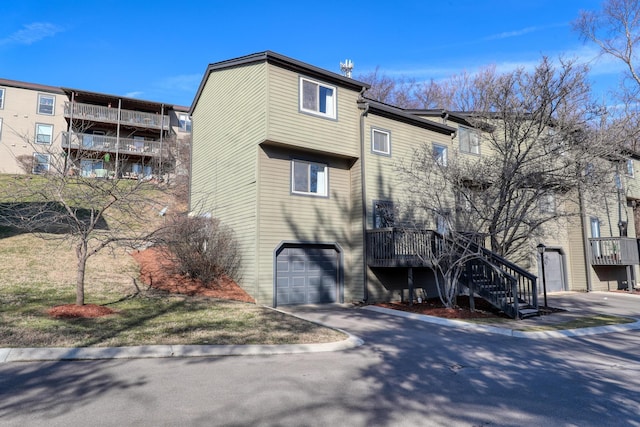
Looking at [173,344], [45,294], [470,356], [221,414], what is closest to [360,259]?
[470,356]

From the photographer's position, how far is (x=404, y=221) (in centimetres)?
1512

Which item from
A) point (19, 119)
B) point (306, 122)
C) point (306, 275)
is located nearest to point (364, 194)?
point (306, 122)

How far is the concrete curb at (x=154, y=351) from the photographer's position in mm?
6023

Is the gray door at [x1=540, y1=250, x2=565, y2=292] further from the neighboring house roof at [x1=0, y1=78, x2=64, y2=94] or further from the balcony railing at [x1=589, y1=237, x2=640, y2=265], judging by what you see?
the neighboring house roof at [x1=0, y1=78, x2=64, y2=94]

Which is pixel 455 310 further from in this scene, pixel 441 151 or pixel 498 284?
pixel 441 151

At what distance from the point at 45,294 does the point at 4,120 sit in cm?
2569

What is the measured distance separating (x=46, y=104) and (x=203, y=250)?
994 inches

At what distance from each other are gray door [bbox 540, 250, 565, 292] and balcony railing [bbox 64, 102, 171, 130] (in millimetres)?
27049

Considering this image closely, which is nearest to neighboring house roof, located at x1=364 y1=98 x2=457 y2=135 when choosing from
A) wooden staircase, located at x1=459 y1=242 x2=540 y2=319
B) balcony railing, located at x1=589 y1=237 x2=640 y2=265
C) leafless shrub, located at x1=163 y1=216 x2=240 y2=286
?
wooden staircase, located at x1=459 y1=242 x2=540 y2=319

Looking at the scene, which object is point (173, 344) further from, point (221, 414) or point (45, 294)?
point (45, 294)

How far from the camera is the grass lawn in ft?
23.5

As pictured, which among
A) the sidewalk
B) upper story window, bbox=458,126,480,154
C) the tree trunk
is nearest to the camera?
the sidewalk

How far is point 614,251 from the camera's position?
20.8 m

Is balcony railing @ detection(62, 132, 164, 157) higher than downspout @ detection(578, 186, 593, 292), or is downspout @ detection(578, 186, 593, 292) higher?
balcony railing @ detection(62, 132, 164, 157)
